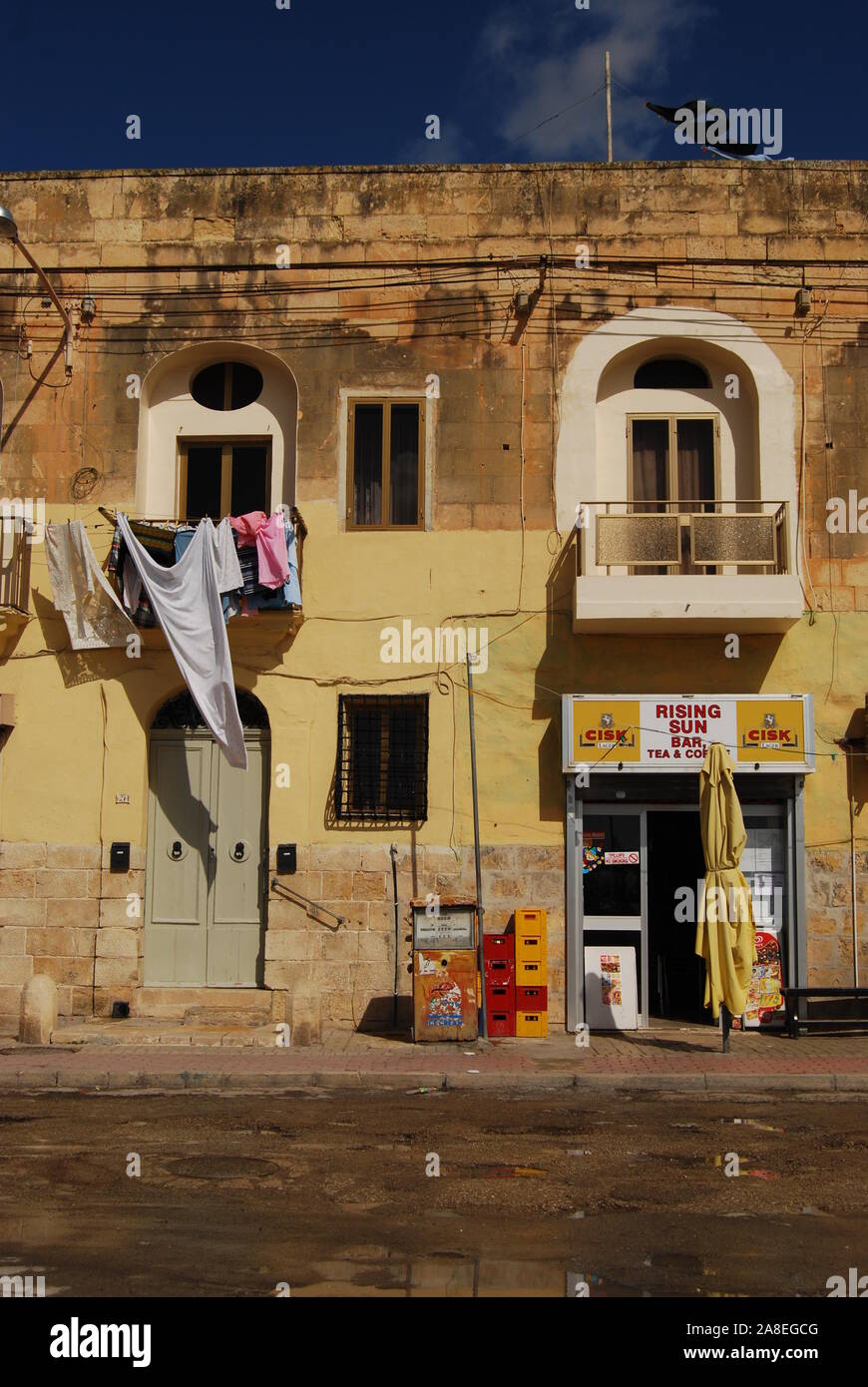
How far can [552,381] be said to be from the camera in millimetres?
16312

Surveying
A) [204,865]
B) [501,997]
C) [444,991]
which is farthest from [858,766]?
[204,865]

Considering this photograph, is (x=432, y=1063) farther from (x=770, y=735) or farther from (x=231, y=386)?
(x=231, y=386)

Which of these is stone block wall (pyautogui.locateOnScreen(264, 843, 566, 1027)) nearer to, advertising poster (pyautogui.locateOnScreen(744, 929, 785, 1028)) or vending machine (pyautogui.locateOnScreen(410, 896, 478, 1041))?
vending machine (pyautogui.locateOnScreen(410, 896, 478, 1041))

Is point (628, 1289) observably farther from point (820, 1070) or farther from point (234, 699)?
point (234, 699)

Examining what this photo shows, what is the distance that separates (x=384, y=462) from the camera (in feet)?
53.8

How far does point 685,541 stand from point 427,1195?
9793 mm

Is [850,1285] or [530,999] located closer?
[850,1285]

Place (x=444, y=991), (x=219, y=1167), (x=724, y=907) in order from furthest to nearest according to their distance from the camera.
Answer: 1. (x=444, y=991)
2. (x=724, y=907)
3. (x=219, y=1167)

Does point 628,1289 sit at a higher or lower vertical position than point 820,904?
lower

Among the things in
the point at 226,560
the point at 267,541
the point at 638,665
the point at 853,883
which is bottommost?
the point at 853,883

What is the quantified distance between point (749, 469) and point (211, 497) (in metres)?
7.05
